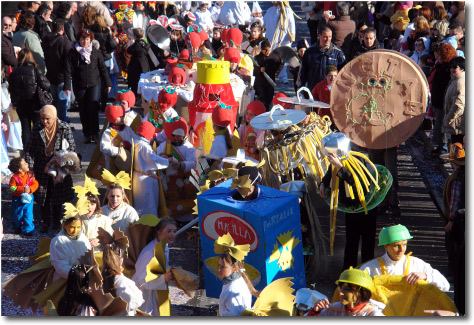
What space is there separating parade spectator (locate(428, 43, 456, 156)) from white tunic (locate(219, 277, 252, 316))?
5.58 meters

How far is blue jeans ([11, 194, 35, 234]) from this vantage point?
27.0ft

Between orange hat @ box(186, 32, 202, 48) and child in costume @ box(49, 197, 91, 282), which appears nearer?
child in costume @ box(49, 197, 91, 282)

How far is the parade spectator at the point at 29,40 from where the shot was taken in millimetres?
11375

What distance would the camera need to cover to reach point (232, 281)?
5.37 meters

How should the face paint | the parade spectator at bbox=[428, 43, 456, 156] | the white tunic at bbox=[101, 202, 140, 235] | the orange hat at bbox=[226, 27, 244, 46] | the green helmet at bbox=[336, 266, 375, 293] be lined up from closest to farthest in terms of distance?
1. the green helmet at bbox=[336, 266, 375, 293]
2. the face paint
3. the white tunic at bbox=[101, 202, 140, 235]
4. the parade spectator at bbox=[428, 43, 456, 156]
5. the orange hat at bbox=[226, 27, 244, 46]

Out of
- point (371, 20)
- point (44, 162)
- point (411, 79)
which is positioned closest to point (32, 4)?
point (44, 162)

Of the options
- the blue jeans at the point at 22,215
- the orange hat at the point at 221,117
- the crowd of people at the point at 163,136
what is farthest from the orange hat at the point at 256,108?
the blue jeans at the point at 22,215

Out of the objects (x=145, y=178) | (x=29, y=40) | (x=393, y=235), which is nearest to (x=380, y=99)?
(x=393, y=235)

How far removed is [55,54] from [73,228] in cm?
575

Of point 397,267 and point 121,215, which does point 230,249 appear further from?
point 121,215

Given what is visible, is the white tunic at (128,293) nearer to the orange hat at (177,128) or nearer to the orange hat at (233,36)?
the orange hat at (177,128)

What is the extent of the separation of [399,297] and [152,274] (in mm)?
1795

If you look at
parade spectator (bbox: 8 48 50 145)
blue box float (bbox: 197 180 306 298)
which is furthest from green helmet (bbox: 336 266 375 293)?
parade spectator (bbox: 8 48 50 145)

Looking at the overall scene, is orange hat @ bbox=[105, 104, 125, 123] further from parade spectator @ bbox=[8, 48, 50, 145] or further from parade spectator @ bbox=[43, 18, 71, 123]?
parade spectator @ bbox=[43, 18, 71, 123]
